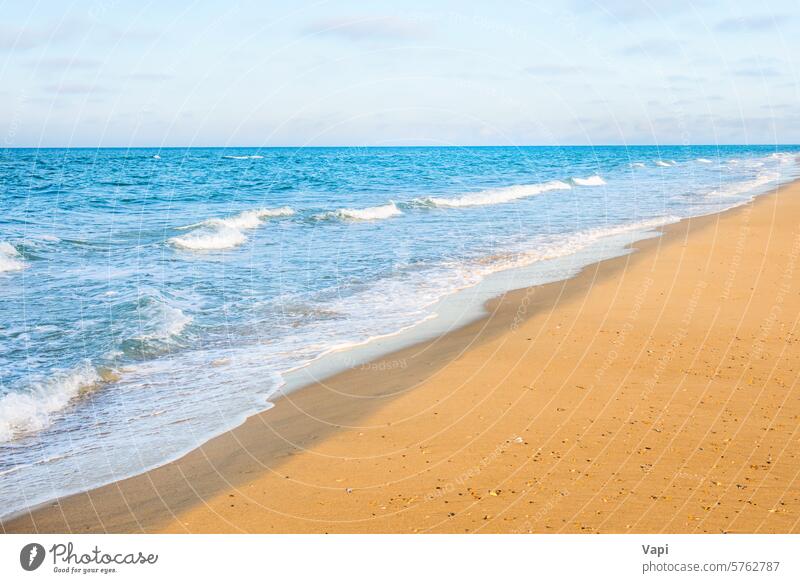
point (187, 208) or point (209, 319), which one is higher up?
point (187, 208)

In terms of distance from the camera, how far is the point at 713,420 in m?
6.99

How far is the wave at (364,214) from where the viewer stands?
2817 centimetres

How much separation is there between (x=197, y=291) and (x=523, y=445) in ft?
31.4

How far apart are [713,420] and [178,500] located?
4.96 m

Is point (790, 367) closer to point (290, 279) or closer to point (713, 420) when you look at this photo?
point (713, 420)

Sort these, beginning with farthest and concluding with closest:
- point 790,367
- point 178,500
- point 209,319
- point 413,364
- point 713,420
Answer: point 209,319
point 413,364
point 790,367
point 713,420
point 178,500

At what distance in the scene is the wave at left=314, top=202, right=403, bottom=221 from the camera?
92.4ft

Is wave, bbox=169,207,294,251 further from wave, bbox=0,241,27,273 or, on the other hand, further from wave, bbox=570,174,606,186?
wave, bbox=570,174,606,186

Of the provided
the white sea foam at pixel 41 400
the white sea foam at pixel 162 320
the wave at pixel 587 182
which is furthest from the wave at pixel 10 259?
the wave at pixel 587 182

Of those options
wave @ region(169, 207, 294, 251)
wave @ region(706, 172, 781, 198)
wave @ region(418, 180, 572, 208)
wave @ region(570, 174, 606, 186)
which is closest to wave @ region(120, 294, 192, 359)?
wave @ region(169, 207, 294, 251)

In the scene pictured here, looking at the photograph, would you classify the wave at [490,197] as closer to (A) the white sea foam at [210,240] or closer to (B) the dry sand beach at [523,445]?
(A) the white sea foam at [210,240]

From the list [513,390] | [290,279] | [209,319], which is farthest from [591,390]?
[290,279]

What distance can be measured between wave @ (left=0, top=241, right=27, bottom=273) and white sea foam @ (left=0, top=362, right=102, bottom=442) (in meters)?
9.67

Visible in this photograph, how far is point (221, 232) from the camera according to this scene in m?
23.2
